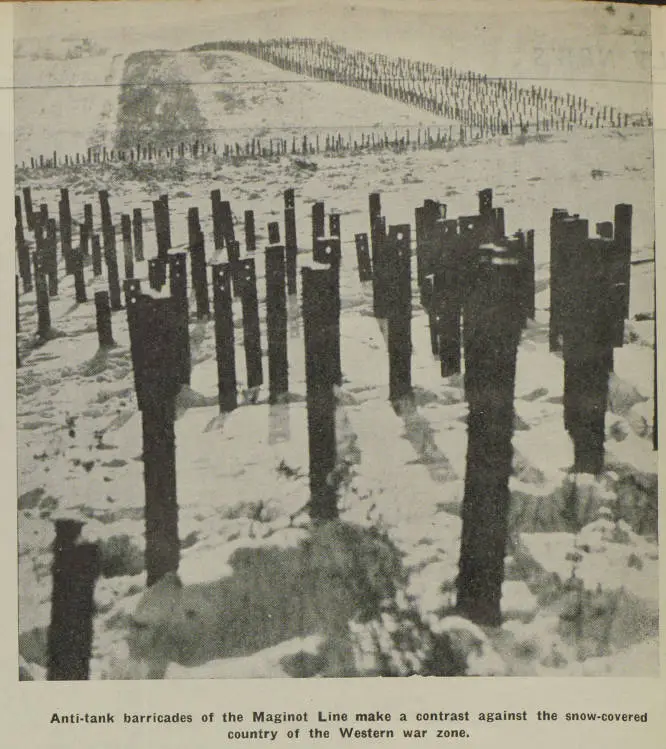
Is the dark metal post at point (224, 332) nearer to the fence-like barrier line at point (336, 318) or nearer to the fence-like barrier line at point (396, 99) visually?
the fence-like barrier line at point (336, 318)

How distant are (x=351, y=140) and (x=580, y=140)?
0.94 feet

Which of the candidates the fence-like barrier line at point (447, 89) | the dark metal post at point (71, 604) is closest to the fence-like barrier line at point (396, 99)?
the fence-like barrier line at point (447, 89)

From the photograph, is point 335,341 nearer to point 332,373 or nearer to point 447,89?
point 332,373

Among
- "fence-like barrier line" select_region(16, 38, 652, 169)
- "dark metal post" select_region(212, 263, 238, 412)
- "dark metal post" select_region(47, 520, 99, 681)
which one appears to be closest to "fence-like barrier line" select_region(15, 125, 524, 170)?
"fence-like barrier line" select_region(16, 38, 652, 169)

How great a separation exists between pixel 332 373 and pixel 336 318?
69mm

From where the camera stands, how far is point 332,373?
993mm

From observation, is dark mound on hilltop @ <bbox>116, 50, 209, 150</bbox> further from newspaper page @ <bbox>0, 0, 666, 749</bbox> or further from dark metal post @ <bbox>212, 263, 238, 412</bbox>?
dark metal post @ <bbox>212, 263, 238, 412</bbox>

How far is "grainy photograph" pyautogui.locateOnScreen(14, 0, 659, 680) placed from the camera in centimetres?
96

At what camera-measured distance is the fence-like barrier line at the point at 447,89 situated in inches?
38.9

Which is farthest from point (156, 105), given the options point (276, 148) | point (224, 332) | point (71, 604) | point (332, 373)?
point (71, 604)

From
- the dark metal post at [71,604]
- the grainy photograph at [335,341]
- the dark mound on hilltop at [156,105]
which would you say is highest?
the dark mound on hilltop at [156,105]

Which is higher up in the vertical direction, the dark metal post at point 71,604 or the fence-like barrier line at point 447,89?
the fence-like barrier line at point 447,89

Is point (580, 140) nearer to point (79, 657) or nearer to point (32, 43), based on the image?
point (32, 43)

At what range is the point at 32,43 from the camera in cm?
99
